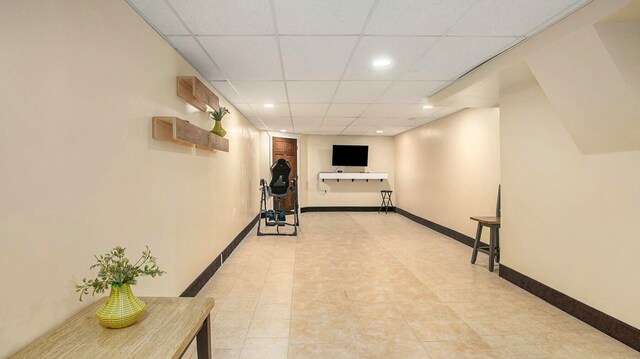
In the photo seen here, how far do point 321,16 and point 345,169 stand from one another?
23.9 feet

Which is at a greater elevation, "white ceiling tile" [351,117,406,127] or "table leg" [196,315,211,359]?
"white ceiling tile" [351,117,406,127]

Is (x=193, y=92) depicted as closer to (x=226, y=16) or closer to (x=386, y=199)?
(x=226, y=16)

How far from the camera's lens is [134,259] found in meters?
2.04

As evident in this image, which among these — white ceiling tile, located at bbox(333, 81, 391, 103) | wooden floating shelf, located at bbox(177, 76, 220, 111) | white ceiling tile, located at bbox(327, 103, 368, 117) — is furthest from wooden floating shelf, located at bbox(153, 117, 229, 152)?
white ceiling tile, located at bbox(327, 103, 368, 117)

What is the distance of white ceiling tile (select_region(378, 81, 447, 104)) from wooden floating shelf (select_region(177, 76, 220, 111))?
2.22 metres

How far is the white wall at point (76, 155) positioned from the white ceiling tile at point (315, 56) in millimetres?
1047

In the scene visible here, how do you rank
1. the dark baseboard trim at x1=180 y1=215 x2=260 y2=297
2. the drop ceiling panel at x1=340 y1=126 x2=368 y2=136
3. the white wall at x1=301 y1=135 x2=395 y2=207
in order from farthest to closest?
1. the white wall at x1=301 y1=135 x2=395 y2=207
2. the drop ceiling panel at x1=340 y1=126 x2=368 y2=136
3. the dark baseboard trim at x1=180 y1=215 x2=260 y2=297

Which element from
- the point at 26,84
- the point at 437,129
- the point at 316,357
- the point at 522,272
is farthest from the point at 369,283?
the point at 437,129

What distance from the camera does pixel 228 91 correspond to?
398 cm

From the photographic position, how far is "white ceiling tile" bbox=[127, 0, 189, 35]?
6.35 feet

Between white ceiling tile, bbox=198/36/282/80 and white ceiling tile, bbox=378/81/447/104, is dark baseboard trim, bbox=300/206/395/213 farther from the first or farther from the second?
white ceiling tile, bbox=198/36/282/80

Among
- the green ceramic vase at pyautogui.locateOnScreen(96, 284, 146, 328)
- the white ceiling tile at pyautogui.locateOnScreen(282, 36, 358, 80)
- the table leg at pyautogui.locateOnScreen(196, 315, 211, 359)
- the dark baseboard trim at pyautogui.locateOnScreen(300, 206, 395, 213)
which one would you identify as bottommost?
the dark baseboard trim at pyautogui.locateOnScreen(300, 206, 395, 213)

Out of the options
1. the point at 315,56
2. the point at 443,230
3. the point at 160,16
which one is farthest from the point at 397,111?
the point at 160,16

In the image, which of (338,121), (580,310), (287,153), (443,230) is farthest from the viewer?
(287,153)
